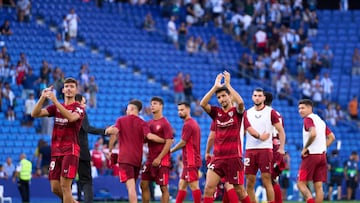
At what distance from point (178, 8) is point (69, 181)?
2770 centimetres

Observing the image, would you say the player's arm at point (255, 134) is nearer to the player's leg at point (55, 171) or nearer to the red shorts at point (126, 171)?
the red shorts at point (126, 171)

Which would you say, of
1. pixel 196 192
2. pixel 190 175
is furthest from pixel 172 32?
pixel 196 192

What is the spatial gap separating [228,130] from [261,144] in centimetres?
211

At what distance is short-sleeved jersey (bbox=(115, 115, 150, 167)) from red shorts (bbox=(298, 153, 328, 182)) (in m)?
3.68

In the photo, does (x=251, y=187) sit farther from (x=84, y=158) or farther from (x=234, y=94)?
(x=84, y=158)

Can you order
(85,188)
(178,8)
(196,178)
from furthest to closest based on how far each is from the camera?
(178,8) → (196,178) → (85,188)

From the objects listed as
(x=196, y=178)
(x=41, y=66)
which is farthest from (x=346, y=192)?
(x=196, y=178)

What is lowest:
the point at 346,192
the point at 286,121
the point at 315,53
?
the point at 346,192

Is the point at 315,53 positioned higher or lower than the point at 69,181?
higher

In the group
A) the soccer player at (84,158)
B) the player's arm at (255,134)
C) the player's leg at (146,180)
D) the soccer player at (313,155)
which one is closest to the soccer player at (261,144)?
the player's arm at (255,134)

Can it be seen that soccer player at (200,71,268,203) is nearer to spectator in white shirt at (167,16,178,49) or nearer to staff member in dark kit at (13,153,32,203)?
staff member in dark kit at (13,153,32,203)

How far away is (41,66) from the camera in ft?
126

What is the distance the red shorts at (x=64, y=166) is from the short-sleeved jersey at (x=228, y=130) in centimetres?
268

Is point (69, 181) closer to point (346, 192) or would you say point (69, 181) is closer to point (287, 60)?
point (346, 192)
